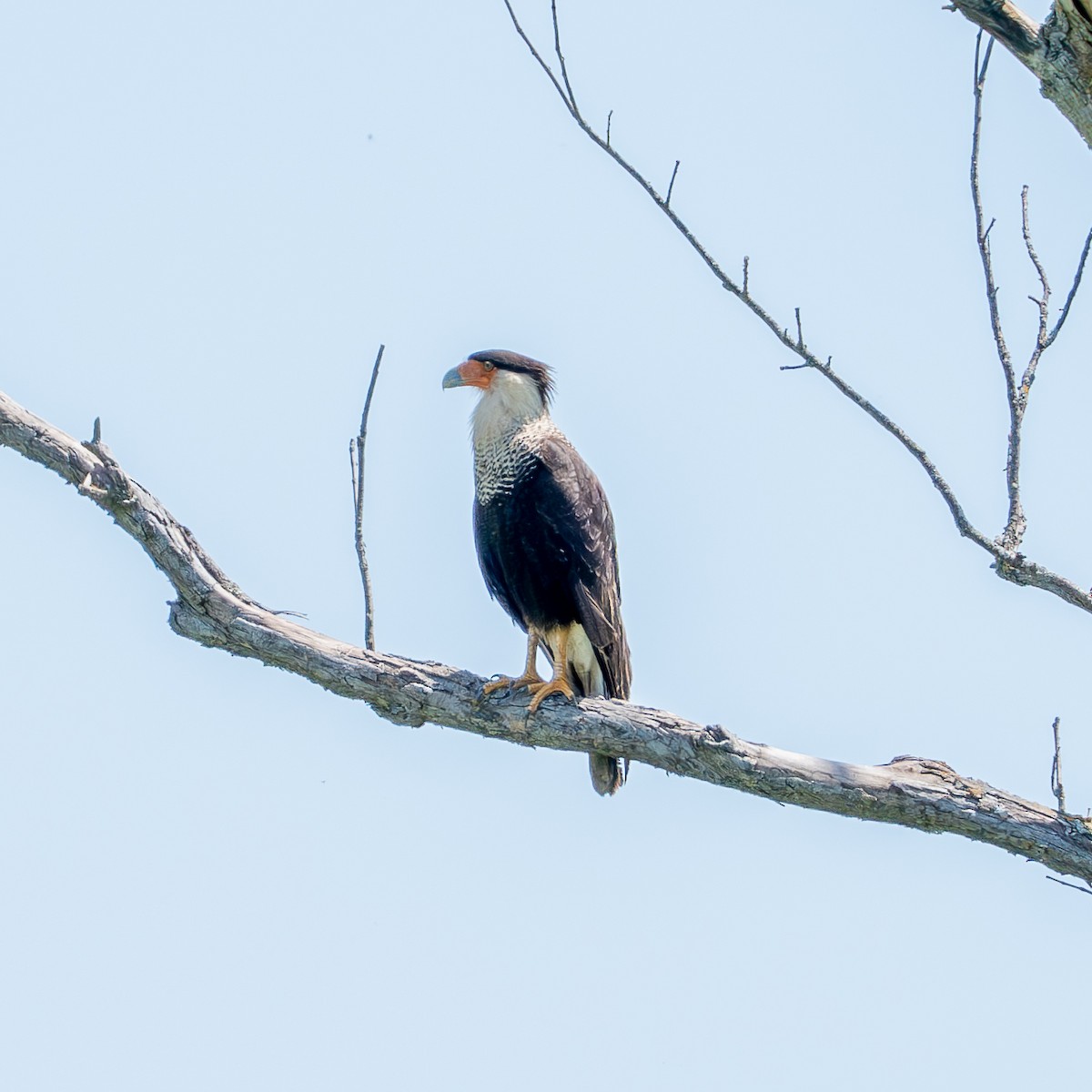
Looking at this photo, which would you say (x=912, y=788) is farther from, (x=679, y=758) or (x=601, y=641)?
(x=601, y=641)

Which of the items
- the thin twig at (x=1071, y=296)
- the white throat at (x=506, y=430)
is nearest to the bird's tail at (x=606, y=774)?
the white throat at (x=506, y=430)

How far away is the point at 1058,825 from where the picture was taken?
3.79 metres

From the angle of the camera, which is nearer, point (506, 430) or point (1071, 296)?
point (1071, 296)

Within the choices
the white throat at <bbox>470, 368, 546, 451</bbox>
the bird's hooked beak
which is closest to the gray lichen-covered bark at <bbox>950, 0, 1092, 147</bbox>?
the white throat at <bbox>470, 368, 546, 451</bbox>

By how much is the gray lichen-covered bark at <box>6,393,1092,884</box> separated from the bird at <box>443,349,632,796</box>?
702 mm

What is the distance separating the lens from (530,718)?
452 cm

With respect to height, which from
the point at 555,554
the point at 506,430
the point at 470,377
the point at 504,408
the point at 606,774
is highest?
the point at 470,377

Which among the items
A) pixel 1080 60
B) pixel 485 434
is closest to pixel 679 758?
pixel 485 434

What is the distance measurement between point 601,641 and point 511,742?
82 cm

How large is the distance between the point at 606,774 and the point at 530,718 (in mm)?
871

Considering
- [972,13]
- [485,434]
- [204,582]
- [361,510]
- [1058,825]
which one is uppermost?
[972,13]

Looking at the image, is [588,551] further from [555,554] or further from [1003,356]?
[1003,356]

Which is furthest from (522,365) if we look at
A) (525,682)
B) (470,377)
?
(525,682)

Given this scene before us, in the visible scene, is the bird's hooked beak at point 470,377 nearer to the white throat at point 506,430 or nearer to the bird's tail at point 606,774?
the white throat at point 506,430
